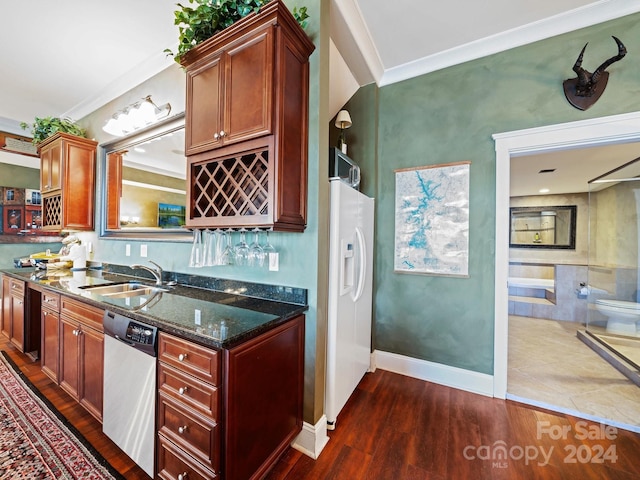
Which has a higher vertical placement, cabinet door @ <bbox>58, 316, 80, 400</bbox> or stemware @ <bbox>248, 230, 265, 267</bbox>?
stemware @ <bbox>248, 230, 265, 267</bbox>

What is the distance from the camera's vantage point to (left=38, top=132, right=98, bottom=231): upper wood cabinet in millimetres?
2826

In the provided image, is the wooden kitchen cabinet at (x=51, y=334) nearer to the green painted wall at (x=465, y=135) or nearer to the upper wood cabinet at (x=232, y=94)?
the upper wood cabinet at (x=232, y=94)

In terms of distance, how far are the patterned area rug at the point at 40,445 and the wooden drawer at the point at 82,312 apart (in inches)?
28.0

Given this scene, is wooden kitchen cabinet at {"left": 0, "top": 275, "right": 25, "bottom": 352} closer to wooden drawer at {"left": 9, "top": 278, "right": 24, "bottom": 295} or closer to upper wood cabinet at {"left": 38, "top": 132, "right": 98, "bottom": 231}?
wooden drawer at {"left": 9, "top": 278, "right": 24, "bottom": 295}

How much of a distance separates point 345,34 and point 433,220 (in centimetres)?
173

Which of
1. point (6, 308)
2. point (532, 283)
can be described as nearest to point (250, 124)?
point (6, 308)

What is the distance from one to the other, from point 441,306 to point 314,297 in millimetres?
1454

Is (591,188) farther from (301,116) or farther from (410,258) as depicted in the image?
(301,116)

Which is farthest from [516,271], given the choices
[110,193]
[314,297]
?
[110,193]

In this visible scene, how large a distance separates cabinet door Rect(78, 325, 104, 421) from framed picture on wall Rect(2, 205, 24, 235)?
345 centimetres

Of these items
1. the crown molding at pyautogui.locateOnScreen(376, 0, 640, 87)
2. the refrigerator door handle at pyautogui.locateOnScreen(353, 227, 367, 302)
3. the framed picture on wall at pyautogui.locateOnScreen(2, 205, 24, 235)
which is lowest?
the refrigerator door handle at pyautogui.locateOnScreen(353, 227, 367, 302)

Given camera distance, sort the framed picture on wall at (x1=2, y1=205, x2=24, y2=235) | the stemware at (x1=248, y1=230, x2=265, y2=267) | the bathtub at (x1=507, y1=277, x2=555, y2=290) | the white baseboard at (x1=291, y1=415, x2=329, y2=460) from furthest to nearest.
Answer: the bathtub at (x1=507, y1=277, x2=555, y2=290), the framed picture on wall at (x1=2, y1=205, x2=24, y2=235), the stemware at (x1=248, y1=230, x2=265, y2=267), the white baseboard at (x1=291, y1=415, x2=329, y2=460)

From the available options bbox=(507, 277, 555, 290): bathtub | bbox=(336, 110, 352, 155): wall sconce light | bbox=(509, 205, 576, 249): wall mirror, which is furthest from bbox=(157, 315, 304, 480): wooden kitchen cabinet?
bbox=(509, 205, 576, 249): wall mirror

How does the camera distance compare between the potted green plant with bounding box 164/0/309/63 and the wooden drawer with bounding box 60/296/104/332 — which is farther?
the wooden drawer with bounding box 60/296/104/332
